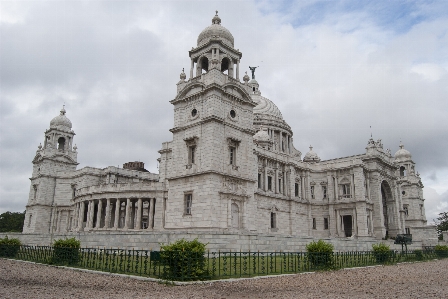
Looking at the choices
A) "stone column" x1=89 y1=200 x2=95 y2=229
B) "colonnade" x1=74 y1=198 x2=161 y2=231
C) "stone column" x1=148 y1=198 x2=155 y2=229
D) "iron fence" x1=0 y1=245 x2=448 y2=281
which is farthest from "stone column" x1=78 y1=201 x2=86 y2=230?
"iron fence" x1=0 y1=245 x2=448 y2=281

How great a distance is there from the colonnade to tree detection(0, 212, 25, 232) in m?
33.2

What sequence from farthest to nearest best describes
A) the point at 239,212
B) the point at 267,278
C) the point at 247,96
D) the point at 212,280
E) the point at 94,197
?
the point at 94,197, the point at 247,96, the point at 239,212, the point at 267,278, the point at 212,280

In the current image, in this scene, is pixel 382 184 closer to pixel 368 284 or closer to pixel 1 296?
pixel 368 284

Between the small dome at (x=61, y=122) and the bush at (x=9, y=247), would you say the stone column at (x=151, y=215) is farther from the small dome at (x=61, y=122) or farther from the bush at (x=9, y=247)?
the small dome at (x=61, y=122)

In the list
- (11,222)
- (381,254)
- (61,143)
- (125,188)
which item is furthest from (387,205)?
(11,222)

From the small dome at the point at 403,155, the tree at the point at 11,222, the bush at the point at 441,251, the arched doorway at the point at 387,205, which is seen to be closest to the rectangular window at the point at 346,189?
the arched doorway at the point at 387,205

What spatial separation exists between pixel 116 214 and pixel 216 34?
77.8ft

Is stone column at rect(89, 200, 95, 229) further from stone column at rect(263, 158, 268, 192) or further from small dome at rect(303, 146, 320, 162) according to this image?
small dome at rect(303, 146, 320, 162)

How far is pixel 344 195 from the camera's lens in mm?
49625

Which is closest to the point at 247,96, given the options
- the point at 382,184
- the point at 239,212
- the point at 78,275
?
the point at 239,212

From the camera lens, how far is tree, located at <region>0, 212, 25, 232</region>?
243 feet

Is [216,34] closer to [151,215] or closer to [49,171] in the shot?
[151,215]

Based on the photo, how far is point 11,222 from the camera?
75188 mm

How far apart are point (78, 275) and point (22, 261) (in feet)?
24.0
